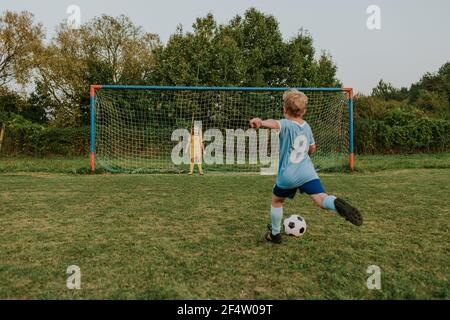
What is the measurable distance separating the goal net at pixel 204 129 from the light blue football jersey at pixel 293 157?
9.11 metres

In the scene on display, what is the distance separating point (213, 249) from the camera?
390 centimetres

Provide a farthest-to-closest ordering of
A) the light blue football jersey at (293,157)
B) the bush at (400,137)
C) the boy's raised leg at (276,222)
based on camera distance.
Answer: the bush at (400,137)
the boy's raised leg at (276,222)
the light blue football jersey at (293,157)

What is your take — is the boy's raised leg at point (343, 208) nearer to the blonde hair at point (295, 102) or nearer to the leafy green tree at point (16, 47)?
the blonde hair at point (295, 102)

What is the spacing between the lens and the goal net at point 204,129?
45.4ft

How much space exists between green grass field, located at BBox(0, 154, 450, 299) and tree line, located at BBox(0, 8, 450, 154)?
1447cm

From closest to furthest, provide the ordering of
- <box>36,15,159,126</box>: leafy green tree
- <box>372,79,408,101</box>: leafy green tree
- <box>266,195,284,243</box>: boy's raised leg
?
<box>266,195,284,243</box>: boy's raised leg < <box>36,15,159,126</box>: leafy green tree < <box>372,79,408,101</box>: leafy green tree

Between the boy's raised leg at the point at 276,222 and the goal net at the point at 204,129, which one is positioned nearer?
the boy's raised leg at the point at 276,222

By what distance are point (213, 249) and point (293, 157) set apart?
1.20 m

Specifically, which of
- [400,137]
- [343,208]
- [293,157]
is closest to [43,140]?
[400,137]

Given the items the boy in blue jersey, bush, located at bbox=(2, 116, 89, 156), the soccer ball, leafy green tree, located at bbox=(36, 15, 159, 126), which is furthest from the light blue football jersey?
leafy green tree, located at bbox=(36, 15, 159, 126)

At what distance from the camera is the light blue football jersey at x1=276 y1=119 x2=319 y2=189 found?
157 inches

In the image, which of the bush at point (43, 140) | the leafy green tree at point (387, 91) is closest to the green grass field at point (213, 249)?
the bush at point (43, 140)

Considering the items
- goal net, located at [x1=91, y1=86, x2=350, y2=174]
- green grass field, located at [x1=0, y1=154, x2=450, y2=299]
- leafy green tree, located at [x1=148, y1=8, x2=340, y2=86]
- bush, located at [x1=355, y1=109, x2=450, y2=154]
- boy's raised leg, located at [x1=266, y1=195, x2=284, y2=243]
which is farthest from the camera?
leafy green tree, located at [x1=148, y1=8, x2=340, y2=86]

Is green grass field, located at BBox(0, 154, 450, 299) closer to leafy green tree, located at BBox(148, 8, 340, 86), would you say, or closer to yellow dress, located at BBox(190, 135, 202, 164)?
yellow dress, located at BBox(190, 135, 202, 164)
